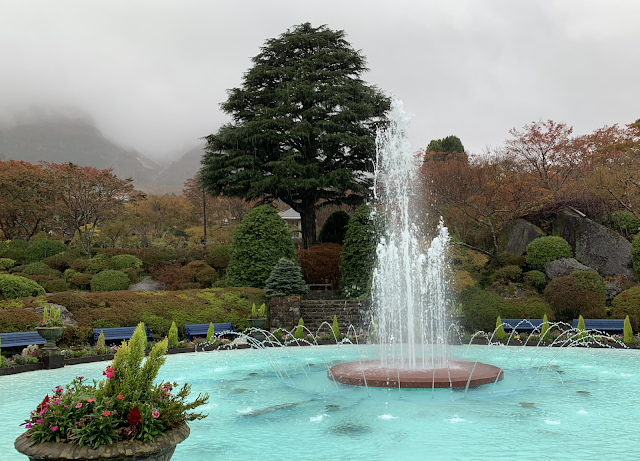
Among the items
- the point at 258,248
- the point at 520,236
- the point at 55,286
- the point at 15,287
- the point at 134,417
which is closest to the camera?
the point at 134,417

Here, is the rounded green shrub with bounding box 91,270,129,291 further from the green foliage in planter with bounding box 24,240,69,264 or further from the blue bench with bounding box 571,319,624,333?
the blue bench with bounding box 571,319,624,333

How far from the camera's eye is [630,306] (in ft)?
55.8

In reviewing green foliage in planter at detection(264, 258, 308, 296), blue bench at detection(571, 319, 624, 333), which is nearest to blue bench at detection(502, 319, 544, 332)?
blue bench at detection(571, 319, 624, 333)

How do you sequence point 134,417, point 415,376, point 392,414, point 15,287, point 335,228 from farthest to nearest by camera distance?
point 335,228, point 15,287, point 415,376, point 392,414, point 134,417

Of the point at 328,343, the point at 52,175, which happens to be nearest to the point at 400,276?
the point at 328,343

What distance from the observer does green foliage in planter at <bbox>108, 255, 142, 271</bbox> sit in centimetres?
2670

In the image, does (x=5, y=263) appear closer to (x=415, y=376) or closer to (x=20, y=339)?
(x=20, y=339)

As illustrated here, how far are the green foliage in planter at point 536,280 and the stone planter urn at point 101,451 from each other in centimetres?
2065

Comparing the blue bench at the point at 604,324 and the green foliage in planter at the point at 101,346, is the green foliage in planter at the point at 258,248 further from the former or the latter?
the blue bench at the point at 604,324

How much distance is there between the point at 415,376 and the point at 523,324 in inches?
376

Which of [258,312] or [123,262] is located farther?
[123,262]

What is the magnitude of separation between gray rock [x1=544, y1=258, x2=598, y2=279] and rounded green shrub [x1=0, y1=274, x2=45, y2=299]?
2061cm

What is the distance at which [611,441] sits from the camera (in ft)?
20.7

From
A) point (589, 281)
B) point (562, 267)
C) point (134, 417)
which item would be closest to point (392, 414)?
point (134, 417)
